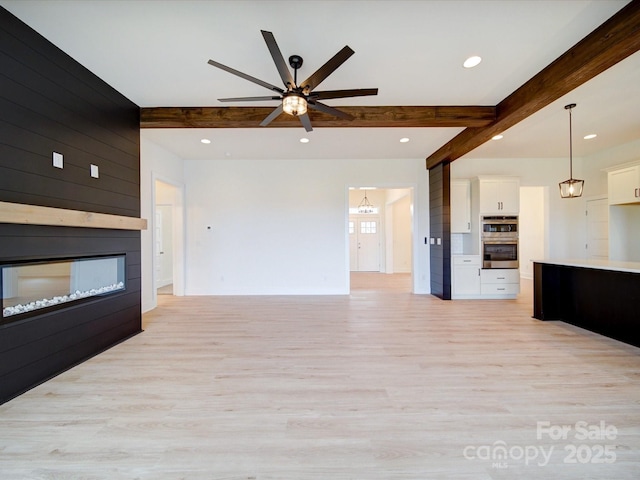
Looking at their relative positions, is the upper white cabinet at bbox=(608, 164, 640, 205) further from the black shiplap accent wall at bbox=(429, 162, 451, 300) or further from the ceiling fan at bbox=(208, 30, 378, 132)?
the ceiling fan at bbox=(208, 30, 378, 132)

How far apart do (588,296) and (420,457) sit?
370 centimetres

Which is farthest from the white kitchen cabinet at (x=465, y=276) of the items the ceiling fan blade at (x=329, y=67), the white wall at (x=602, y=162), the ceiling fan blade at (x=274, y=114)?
the ceiling fan blade at (x=329, y=67)

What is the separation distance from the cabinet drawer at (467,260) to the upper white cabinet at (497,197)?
90cm

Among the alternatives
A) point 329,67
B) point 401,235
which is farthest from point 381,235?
point 329,67

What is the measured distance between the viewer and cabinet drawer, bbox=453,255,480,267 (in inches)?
211

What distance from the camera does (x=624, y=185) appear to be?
14.6 feet

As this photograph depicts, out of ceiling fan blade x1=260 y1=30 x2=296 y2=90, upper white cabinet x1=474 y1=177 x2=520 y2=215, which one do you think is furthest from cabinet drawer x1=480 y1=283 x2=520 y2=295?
ceiling fan blade x1=260 y1=30 x2=296 y2=90

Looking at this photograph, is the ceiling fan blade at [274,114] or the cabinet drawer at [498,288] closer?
the ceiling fan blade at [274,114]

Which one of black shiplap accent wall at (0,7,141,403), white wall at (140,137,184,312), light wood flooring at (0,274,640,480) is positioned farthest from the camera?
white wall at (140,137,184,312)

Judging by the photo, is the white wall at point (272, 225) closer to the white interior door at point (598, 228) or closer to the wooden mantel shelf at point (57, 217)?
the wooden mantel shelf at point (57, 217)

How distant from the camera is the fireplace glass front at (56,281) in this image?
212 centimetres

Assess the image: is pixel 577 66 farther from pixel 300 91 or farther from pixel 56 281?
pixel 56 281

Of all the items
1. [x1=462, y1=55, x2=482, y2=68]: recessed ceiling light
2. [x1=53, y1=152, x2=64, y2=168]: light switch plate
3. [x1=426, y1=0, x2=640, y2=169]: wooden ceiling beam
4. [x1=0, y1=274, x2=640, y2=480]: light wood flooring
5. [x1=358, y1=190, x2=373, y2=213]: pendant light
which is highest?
[x1=462, y1=55, x2=482, y2=68]: recessed ceiling light

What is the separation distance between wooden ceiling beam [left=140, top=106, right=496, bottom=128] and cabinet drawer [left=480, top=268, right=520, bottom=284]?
3.04 m
